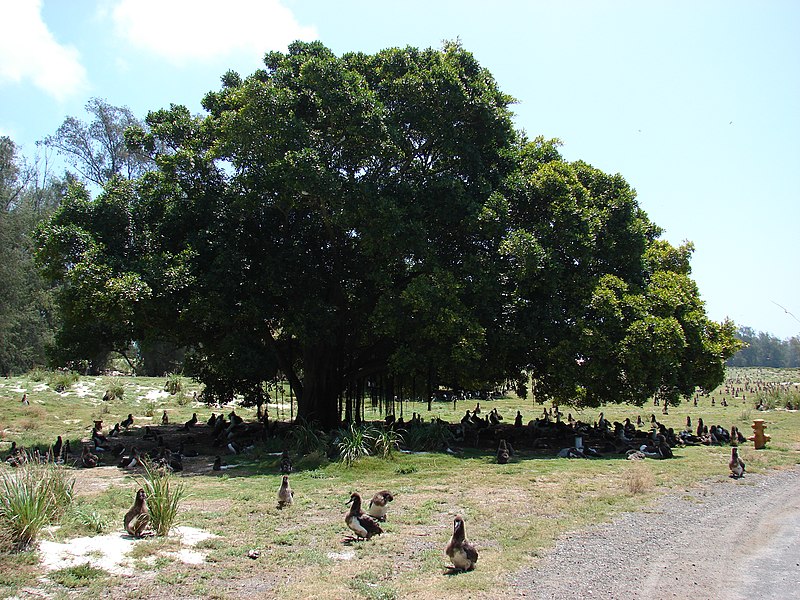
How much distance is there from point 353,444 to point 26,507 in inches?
351

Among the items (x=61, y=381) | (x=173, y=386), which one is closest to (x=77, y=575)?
(x=61, y=381)

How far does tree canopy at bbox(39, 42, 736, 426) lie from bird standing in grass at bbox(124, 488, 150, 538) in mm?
8626

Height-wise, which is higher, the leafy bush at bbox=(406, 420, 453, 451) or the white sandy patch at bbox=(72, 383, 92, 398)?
the white sandy patch at bbox=(72, 383, 92, 398)

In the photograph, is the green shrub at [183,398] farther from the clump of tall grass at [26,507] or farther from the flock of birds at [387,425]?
the clump of tall grass at [26,507]

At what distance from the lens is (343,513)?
1069 centimetres

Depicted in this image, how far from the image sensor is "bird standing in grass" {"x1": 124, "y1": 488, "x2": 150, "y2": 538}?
8.66 metres

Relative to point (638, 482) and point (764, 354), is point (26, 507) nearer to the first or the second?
point (638, 482)

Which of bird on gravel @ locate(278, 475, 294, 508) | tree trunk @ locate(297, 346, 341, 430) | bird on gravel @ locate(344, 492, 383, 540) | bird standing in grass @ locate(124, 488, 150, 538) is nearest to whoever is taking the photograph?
bird standing in grass @ locate(124, 488, 150, 538)

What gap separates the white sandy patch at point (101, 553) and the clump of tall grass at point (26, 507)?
273mm

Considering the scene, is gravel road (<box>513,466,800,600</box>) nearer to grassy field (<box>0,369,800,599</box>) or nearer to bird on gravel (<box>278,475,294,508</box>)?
grassy field (<box>0,369,800,599</box>)

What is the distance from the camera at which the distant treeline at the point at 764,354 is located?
13600 cm

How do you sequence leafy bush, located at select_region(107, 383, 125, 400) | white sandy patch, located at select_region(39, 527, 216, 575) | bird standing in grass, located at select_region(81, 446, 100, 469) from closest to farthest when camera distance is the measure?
1. white sandy patch, located at select_region(39, 527, 216, 575)
2. bird standing in grass, located at select_region(81, 446, 100, 469)
3. leafy bush, located at select_region(107, 383, 125, 400)

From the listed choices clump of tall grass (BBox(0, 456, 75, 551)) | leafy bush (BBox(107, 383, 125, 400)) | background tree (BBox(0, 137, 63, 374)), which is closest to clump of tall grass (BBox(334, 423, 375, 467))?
clump of tall grass (BBox(0, 456, 75, 551))

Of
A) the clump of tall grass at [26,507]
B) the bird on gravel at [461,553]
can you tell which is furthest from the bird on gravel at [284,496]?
the bird on gravel at [461,553]
